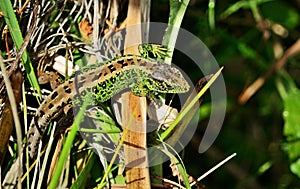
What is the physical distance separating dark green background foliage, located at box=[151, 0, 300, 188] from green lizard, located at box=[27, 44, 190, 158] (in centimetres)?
75

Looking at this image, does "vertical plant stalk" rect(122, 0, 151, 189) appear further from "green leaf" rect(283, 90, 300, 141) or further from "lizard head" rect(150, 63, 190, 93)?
"green leaf" rect(283, 90, 300, 141)

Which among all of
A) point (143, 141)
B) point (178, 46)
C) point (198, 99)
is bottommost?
point (143, 141)

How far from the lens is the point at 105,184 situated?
2.26 meters

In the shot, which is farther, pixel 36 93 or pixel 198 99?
pixel 36 93

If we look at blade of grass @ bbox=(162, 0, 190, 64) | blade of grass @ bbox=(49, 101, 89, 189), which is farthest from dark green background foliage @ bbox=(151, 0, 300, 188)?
blade of grass @ bbox=(49, 101, 89, 189)

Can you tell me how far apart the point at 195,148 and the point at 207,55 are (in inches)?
22.0

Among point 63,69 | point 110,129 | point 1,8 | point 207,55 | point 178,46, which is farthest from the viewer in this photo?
point 207,55

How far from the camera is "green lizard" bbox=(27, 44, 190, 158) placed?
2.26 metres

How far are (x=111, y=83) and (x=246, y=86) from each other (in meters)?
1.22

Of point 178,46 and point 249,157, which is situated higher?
point 178,46

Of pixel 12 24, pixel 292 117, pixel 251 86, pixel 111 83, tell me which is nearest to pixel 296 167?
pixel 292 117

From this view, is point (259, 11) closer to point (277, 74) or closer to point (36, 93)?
point (277, 74)

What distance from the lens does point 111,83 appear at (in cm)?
236

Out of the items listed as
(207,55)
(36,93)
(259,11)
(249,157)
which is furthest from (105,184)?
(259,11)
